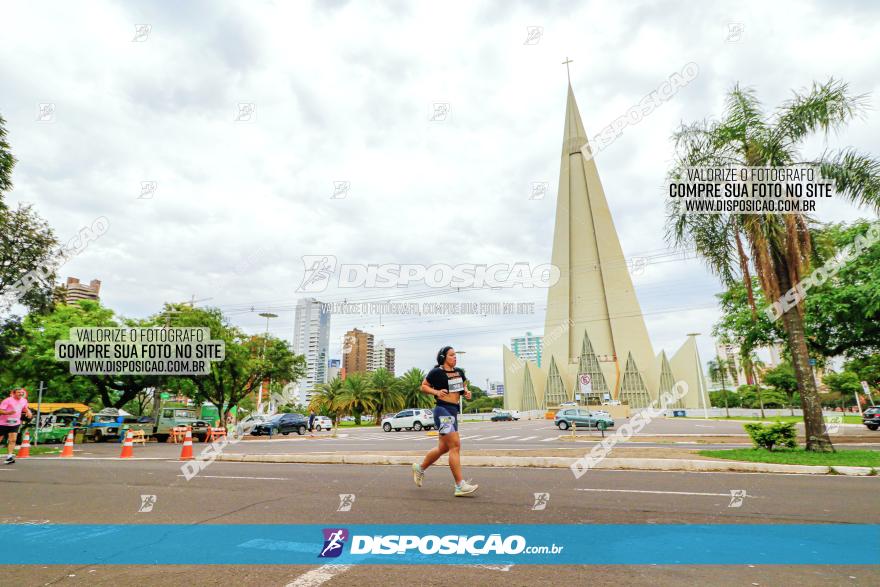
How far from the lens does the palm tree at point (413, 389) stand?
57156mm

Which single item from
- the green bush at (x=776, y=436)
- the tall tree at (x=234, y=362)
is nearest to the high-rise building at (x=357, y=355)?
the tall tree at (x=234, y=362)

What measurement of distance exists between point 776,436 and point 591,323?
69502 millimetres

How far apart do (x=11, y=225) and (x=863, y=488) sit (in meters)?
25.4

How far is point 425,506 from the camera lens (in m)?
5.40

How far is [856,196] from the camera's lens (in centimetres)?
1173

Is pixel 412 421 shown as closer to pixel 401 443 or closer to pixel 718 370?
pixel 401 443

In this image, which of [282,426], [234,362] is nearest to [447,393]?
[282,426]

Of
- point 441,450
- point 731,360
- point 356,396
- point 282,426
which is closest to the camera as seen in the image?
point 441,450

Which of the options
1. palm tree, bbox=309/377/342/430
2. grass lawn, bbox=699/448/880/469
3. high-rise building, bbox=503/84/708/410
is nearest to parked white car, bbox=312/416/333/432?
palm tree, bbox=309/377/342/430

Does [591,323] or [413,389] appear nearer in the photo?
[413,389]

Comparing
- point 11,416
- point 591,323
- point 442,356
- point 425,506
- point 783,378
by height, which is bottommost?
point 425,506

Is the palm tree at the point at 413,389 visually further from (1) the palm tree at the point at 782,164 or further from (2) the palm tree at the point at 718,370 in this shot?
(1) the palm tree at the point at 782,164

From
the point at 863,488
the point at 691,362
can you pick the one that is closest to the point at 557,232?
the point at 691,362

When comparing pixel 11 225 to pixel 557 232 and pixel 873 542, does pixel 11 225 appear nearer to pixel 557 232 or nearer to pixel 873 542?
pixel 873 542
